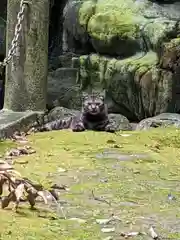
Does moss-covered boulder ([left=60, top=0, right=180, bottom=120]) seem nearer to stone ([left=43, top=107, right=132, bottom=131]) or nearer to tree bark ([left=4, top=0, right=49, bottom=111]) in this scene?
stone ([left=43, top=107, right=132, bottom=131])

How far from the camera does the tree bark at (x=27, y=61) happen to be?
8688 millimetres

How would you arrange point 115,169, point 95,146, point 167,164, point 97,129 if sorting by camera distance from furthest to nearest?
point 97,129, point 95,146, point 167,164, point 115,169

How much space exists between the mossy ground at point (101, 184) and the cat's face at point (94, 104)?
1.32m

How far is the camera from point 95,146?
6.38 metres

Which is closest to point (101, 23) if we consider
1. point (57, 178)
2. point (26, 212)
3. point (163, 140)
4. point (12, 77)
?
point (12, 77)

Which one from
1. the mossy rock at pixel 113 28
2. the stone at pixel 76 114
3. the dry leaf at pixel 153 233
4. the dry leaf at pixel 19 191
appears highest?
the mossy rock at pixel 113 28

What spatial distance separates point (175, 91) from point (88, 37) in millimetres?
2524

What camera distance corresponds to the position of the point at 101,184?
432 cm

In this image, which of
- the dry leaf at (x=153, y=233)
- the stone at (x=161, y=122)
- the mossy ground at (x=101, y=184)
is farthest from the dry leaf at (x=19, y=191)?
the stone at (x=161, y=122)

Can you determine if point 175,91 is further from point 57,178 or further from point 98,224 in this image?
point 98,224

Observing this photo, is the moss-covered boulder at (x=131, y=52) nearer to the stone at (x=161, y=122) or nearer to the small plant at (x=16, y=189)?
the stone at (x=161, y=122)

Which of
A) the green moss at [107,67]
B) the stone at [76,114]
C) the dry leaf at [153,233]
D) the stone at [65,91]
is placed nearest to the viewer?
the dry leaf at [153,233]

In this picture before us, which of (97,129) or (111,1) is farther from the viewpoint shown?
(111,1)

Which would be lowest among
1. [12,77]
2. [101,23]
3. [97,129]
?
[97,129]
